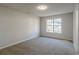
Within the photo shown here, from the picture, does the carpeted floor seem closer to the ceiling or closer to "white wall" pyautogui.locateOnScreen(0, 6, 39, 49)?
"white wall" pyautogui.locateOnScreen(0, 6, 39, 49)

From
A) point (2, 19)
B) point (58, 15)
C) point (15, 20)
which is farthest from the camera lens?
point (58, 15)

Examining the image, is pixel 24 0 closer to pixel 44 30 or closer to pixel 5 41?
pixel 5 41

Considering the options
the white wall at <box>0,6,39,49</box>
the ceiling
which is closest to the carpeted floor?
the white wall at <box>0,6,39,49</box>

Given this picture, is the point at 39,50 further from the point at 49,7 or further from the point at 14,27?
the point at 14,27

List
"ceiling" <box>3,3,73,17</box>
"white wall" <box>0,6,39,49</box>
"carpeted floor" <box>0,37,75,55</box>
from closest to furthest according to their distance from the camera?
1. "ceiling" <box>3,3,73,17</box>
2. "carpeted floor" <box>0,37,75,55</box>
3. "white wall" <box>0,6,39,49</box>

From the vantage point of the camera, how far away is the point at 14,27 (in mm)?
3840

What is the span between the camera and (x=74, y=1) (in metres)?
0.81

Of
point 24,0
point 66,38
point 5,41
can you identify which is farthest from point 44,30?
point 24,0

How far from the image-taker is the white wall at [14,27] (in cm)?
322

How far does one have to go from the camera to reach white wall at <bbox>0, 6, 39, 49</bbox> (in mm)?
3216

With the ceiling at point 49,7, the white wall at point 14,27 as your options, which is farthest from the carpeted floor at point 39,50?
the ceiling at point 49,7
